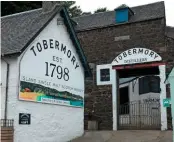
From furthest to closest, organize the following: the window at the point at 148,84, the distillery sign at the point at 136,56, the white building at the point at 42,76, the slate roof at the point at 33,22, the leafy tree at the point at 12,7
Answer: the window at the point at 148,84, the leafy tree at the point at 12,7, the distillery sign at the point at 136,56, the slate roof at the point at 33,22, the white building at the point at 42,76

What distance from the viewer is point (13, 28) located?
2012 cm

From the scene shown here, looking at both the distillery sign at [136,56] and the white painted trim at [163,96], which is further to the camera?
the distillery sign at [136,56]

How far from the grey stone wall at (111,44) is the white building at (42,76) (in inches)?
113

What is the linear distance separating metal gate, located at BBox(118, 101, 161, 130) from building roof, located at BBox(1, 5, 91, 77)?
5202 millimetres

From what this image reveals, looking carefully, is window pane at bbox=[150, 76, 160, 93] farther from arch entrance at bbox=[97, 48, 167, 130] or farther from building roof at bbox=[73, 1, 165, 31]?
building roof at bbox=[73, 1, 165, 31]

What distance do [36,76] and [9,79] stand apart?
1.52m

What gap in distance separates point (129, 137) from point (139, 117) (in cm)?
692

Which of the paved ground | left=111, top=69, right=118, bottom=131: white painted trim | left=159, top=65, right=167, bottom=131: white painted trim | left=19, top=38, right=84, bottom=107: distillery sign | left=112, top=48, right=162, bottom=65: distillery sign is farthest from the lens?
left=111, top=69, right=118, bottom=131: white painted trim

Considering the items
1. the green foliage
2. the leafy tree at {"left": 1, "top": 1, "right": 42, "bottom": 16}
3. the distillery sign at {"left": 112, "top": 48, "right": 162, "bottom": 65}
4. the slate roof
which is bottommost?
the distillery sign at {"left": 112, "top": 48, "right": 162, "bottom": 65}

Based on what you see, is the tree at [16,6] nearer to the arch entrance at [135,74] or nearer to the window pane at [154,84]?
the arch entrance at [135,74]

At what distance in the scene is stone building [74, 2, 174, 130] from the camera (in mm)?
23672

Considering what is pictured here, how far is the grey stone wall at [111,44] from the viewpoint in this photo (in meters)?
23.7

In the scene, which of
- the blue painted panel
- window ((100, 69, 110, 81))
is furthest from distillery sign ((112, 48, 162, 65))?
the blue painted panel

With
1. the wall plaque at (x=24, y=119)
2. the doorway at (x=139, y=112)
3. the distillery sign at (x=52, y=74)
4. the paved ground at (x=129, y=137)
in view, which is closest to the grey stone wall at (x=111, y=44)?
the doorway at (x=139, y=112)
